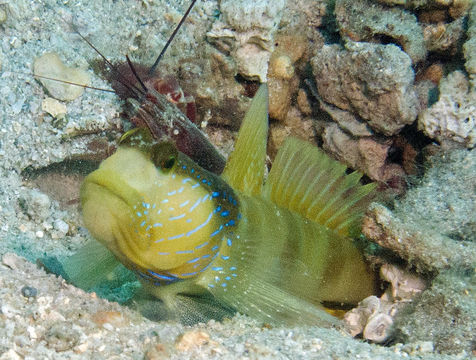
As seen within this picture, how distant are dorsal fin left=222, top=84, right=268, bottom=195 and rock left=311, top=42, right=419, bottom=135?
3.96 ft

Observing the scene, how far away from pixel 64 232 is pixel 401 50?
10.1ft

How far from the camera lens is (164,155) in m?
1.88

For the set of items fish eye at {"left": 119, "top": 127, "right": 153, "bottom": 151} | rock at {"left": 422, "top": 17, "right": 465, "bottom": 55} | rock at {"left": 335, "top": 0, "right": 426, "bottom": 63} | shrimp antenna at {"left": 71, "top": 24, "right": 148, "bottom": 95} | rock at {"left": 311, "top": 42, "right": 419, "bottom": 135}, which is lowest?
fish eye at {"left": 119, "top": 127, "right": 153, "bottom": 151}

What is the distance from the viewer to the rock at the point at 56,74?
10.7 feet

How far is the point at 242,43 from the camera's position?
360 centimetres

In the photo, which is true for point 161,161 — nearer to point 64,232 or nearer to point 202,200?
point 202,200

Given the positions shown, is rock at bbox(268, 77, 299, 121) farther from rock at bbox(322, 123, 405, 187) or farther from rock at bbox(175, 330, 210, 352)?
rock at bbox(175, 330, 210, 352)

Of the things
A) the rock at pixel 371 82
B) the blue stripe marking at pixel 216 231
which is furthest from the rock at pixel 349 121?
the blue stripe marking at pixel 216 231

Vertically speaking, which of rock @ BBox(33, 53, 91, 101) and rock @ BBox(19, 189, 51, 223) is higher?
rock @ BBox(33, 53, 91, 101)

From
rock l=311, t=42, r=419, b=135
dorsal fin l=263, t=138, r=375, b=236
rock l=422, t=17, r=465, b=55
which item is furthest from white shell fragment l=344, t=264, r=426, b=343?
rock l=422, t=17, r=465, b=55

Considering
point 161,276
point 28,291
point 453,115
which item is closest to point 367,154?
point 453,115

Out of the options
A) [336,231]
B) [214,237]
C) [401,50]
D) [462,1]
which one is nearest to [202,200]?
[214,237]

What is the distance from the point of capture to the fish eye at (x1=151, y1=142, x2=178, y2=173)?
1.86 m

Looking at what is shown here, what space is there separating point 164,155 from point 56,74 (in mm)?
1879
